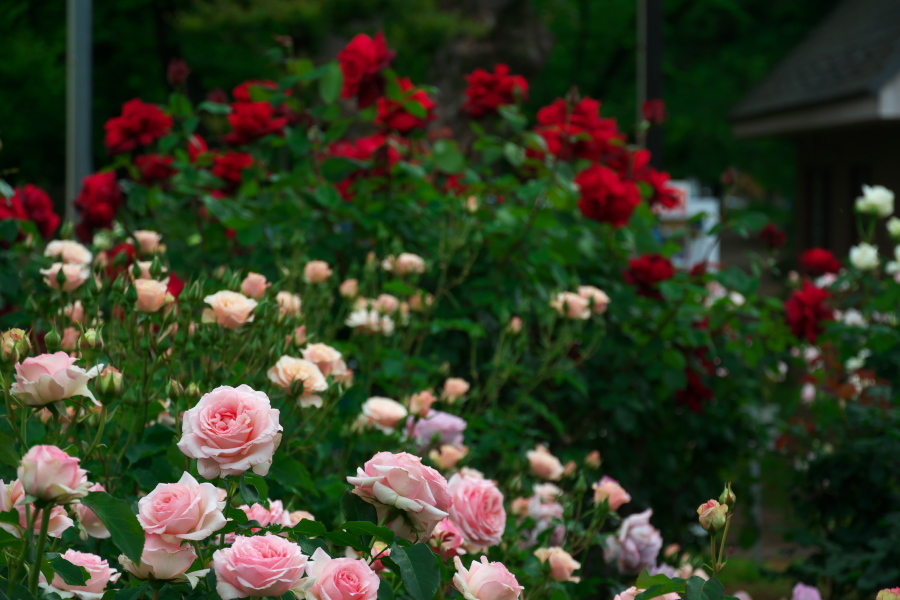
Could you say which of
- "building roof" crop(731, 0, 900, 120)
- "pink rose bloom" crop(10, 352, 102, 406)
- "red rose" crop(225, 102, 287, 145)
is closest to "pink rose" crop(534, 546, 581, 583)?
"pink rose bloom" crop(10, 352, 102, 406)

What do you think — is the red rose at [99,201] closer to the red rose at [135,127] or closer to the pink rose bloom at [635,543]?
the red rose at [135,127]

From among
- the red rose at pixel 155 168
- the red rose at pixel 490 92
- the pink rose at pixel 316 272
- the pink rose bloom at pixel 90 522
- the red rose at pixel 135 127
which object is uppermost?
the red rose at pixel 490 92

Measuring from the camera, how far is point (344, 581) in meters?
1.15

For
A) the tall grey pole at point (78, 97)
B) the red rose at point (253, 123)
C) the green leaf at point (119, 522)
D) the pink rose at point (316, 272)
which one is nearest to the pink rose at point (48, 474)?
the green leaf at point (119, 522)

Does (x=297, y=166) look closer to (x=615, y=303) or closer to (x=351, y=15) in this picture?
(x=615, y=303)

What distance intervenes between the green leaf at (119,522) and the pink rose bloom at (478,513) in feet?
1.83

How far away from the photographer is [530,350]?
3.47m

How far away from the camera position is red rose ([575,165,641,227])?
123 inches

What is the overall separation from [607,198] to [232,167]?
126cm

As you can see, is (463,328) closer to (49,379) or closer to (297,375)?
(297,375)

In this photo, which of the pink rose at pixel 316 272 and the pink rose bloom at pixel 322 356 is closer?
the pink rose bloom at pixel 322 356

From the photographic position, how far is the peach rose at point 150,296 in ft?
5.45

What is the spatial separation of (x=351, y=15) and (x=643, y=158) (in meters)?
9.06

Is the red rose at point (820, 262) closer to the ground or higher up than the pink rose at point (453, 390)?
higher up
